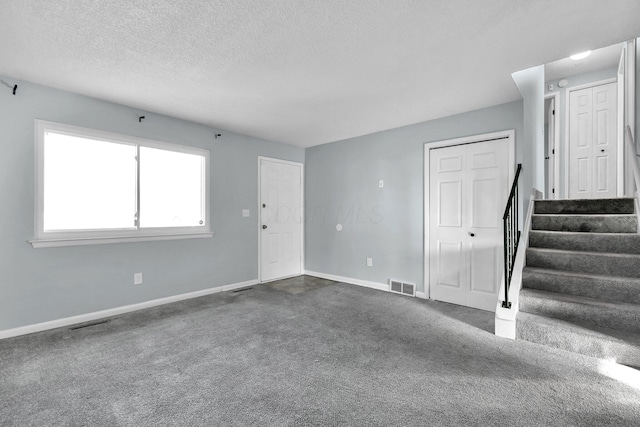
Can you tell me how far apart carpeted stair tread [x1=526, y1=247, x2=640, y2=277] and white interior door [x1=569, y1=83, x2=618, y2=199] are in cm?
146

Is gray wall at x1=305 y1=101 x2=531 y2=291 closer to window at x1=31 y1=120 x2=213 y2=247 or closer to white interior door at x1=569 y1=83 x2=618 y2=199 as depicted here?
white interior door at x1=569 y1=83 x2=618 y2=199

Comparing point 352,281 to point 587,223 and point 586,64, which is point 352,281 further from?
point 586,64

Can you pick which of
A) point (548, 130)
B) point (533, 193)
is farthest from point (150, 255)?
point (548, 130)

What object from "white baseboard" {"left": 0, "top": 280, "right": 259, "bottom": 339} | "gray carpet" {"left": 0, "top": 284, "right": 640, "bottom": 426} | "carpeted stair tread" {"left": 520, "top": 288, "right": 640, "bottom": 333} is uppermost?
"carpeted stair tread" {"left": 520, "top": 288, "right": 640, "bottom": 333}

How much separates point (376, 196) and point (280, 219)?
1687mm

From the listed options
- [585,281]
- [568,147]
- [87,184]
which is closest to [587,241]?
[585,281]

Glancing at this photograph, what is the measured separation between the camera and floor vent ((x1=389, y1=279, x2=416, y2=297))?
13.2ft

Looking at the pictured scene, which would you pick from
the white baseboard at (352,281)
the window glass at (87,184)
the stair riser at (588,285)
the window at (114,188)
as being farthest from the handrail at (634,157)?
the window glass at (87,184)

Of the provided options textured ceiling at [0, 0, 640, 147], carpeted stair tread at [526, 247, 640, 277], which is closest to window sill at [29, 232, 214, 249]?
textured ceiling at [0, 0, 640, 147]

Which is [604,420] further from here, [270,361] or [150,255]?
[150,255]

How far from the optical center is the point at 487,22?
1.92 m

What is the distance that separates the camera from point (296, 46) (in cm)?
216

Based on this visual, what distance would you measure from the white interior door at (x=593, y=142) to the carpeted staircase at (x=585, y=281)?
736 millimetres

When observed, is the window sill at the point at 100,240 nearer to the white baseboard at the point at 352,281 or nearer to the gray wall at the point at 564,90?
the white baseboard at the point at 352,281
